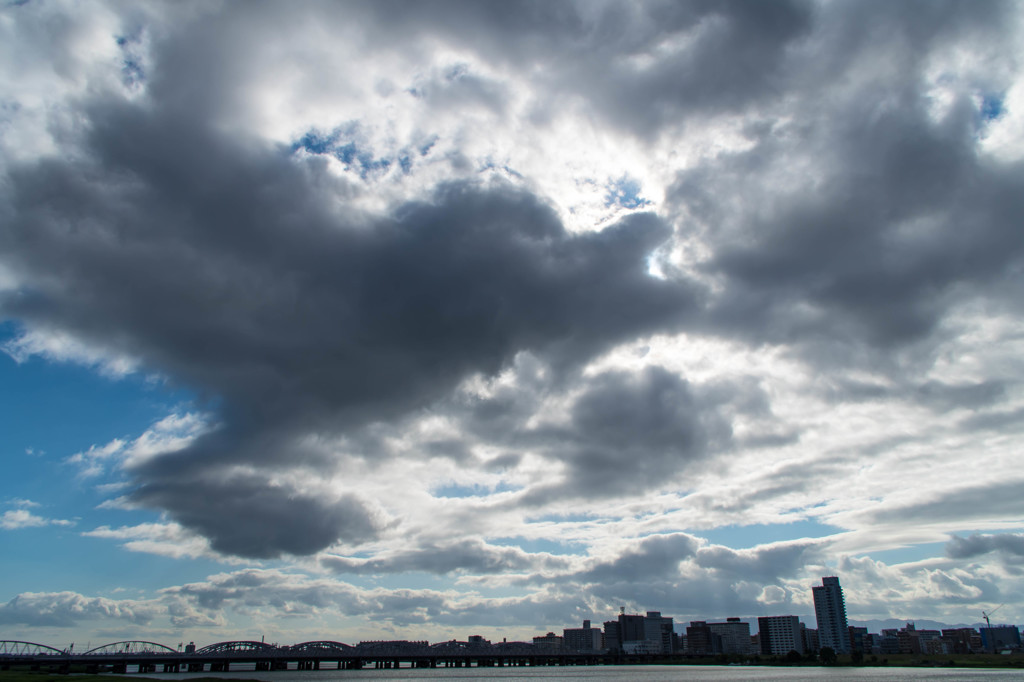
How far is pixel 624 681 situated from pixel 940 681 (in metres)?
87.4

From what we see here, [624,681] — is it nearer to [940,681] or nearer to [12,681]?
[940,681]

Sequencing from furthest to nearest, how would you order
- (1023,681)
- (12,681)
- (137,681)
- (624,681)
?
(624,681)
(137,681)
(1023,681)
(12,681)

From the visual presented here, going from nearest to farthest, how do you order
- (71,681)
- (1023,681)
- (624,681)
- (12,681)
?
1. (12,681)
2. (71,681)
3. (1023,681)
4. (624,681)

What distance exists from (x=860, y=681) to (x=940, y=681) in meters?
20.3

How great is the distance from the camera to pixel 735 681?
612ft

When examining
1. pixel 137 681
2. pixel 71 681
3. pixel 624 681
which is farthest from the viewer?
pixel 624 681

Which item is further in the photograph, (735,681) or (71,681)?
(735,681)

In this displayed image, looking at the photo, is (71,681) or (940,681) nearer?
(71,681)

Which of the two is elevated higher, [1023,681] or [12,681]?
[12,681]

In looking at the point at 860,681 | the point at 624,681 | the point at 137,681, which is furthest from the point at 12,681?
the point at 860,681

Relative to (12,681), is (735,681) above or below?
below

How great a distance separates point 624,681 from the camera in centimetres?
19262

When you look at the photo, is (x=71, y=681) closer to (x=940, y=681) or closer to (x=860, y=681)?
(x=860, y=681)

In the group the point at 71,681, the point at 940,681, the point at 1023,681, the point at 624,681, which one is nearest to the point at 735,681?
the point at 624,681
